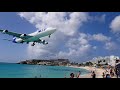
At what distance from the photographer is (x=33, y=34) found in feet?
25.6

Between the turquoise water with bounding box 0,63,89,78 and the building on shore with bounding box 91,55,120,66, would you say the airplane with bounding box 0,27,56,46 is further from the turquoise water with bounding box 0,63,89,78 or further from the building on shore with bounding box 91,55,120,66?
the building on shore with bounding box 91,55,120,66

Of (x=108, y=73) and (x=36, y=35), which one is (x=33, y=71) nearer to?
(x=36, y=35)

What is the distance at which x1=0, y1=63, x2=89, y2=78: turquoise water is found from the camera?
24.3 ft

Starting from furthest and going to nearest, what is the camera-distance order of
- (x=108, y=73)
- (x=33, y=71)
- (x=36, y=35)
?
1. (x=36, y=35)
2. (x=108, y=73)
3. (x=33, y=71)

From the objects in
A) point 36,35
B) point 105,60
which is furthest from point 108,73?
point 36,35

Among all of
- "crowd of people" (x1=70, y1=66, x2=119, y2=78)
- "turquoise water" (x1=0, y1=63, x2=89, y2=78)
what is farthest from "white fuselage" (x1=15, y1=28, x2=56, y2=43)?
"crowd of people" (x1=70, y1=66, x2=119, y2=78)

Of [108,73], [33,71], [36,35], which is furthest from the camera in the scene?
[36,35]

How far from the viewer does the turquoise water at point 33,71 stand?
7.41 m

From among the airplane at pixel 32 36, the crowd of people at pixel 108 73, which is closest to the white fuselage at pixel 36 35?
the airplane at pixel 32 36

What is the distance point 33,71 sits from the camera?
7566mm

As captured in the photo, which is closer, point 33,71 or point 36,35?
point 33,71
